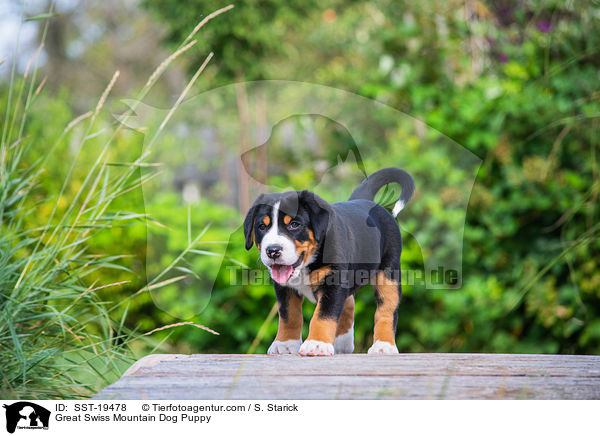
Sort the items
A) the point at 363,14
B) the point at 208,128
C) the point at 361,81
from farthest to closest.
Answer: the point at 363,14 < the point at 361,81 < the point at 208,128

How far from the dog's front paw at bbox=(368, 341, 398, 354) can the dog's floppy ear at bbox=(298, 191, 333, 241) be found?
45 cm

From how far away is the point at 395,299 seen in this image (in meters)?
1.76

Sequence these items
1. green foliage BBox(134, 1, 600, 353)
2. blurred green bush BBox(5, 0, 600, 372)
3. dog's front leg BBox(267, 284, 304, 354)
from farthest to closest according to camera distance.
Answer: green foliage BBox(134, 1, 600, 353)
blurred green bush BBox(5, 0, 600, 372)
dog's front leg BBox(267, 284, 304, 354)

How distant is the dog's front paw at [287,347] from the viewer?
5.71ft

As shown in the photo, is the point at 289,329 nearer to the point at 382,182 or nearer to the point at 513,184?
the point at 382,182

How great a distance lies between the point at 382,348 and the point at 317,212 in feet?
1.71

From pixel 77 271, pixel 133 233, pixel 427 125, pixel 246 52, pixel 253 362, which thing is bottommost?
pixel 253 362

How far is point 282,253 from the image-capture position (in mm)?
1494

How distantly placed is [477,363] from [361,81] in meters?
2.88
